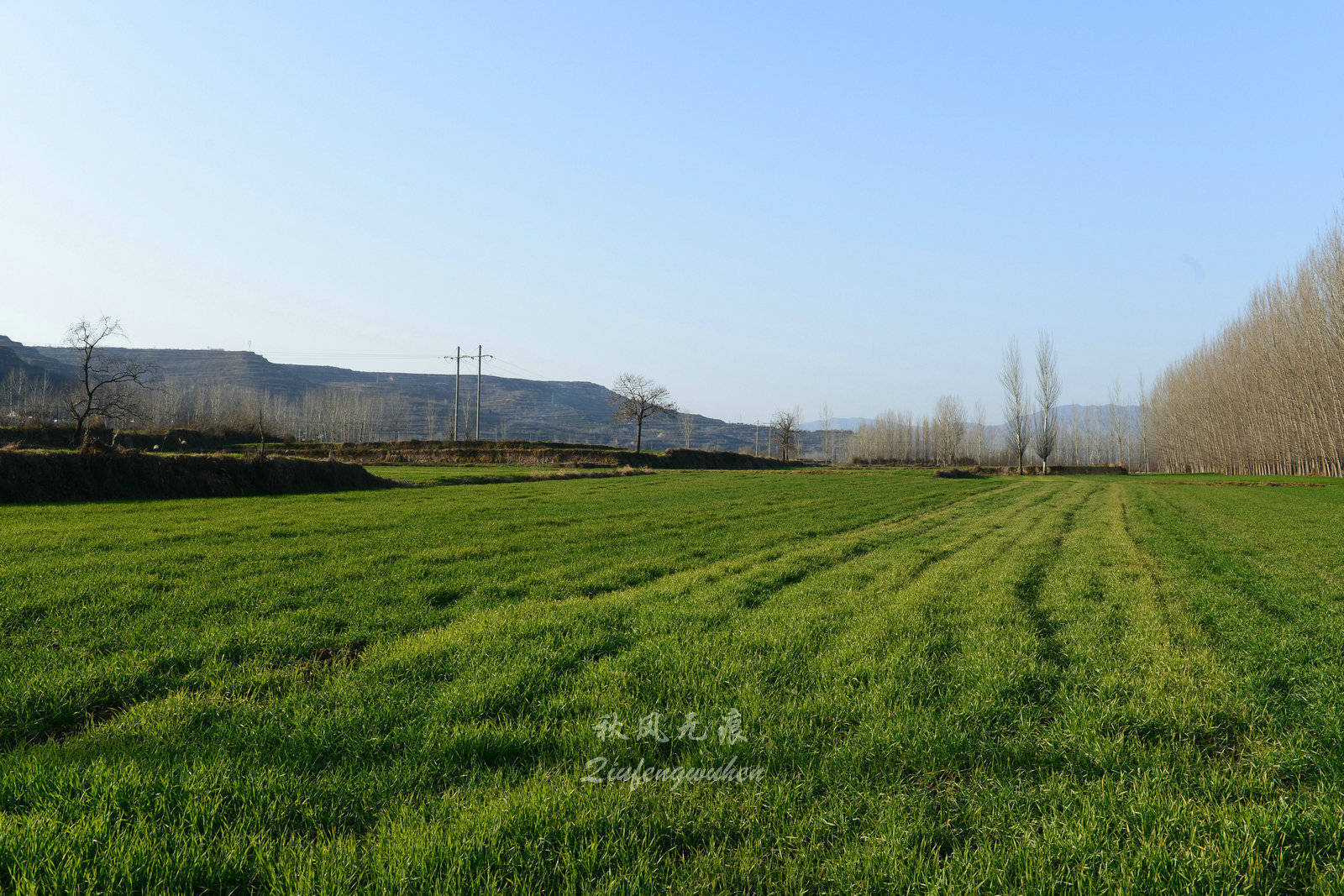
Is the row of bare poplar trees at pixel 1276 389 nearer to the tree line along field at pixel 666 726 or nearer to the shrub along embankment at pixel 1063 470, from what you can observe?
the shrub along embankment at pixel 1063 470

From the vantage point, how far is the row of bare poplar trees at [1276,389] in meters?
51.6

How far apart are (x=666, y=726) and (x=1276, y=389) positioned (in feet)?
279

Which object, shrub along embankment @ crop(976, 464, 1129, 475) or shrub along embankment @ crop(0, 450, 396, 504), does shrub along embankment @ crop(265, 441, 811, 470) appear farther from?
shrub along embankment @ crop(976, 464, 1129, 475)

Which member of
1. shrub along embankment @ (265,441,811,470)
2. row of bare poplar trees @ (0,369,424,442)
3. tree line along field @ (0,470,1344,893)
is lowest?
tree line along field @ (0,470,1344,893)

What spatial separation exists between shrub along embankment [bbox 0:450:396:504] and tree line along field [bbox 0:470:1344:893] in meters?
12.7

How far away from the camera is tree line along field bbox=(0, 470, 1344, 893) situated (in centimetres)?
273

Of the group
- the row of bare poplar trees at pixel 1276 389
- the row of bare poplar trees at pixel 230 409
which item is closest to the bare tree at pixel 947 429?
the row of bare poplar trees at pixel 1276 389

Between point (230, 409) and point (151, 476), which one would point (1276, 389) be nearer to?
point (151, 476)

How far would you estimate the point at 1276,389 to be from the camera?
62.0 meters

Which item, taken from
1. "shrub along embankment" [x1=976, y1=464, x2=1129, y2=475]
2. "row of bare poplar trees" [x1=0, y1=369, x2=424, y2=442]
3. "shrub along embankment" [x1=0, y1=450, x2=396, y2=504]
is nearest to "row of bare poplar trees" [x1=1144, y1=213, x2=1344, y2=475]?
"shrub along embankment" [x1=976, y1=464, x2=1129, y2=475]

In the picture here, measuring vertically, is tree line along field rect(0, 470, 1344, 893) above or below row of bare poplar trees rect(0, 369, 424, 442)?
below

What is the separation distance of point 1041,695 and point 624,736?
3.40 meters

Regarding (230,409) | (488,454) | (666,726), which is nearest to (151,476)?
(666,726)

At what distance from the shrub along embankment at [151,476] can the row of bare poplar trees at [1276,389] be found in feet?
235
